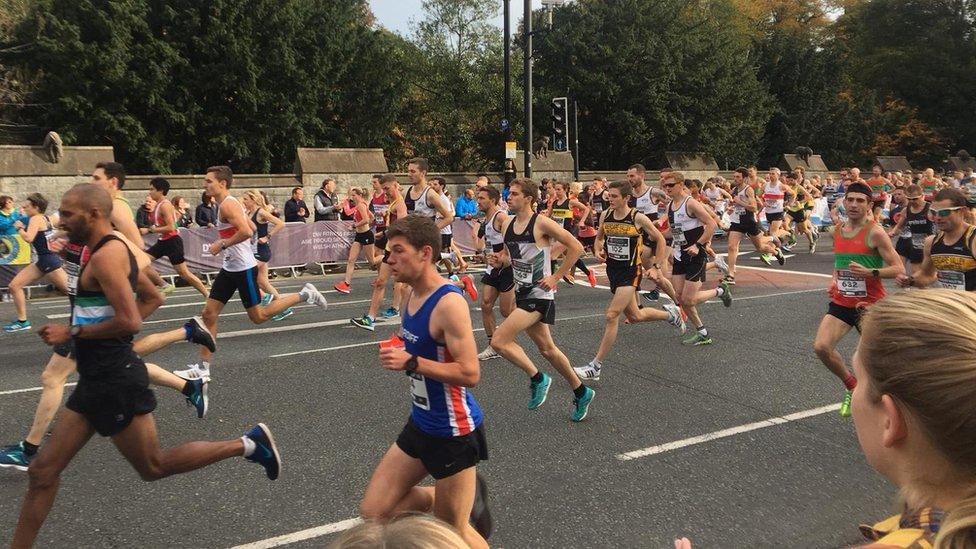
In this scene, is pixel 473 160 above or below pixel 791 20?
below

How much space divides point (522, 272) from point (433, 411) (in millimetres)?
3416

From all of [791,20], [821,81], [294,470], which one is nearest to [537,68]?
[821,81]

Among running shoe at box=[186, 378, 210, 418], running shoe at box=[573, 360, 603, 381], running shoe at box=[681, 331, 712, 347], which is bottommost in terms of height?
running shoe at box=[681, 331, 712, 347]

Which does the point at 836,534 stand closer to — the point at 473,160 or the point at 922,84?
the point at 473,160

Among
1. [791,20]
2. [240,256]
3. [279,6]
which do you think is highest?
[791,20]

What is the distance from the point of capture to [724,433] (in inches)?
225

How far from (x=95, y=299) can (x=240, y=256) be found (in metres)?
3.72

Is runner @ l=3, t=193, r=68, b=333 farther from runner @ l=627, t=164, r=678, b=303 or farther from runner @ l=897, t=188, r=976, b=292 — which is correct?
runner @ l=897, t=188, r=976, b=292

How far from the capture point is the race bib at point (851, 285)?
604 cm

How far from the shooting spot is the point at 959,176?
806 inches

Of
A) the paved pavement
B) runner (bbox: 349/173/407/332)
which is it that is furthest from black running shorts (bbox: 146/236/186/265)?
runner (bbox: 349/173/407/332)

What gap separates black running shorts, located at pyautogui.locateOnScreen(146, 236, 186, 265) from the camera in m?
10.5

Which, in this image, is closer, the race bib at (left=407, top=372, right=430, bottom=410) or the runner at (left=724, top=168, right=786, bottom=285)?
the race bib at (left=407, top=372, right=430, bottom=410)

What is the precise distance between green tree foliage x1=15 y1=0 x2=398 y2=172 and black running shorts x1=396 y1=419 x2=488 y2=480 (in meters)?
23.9
